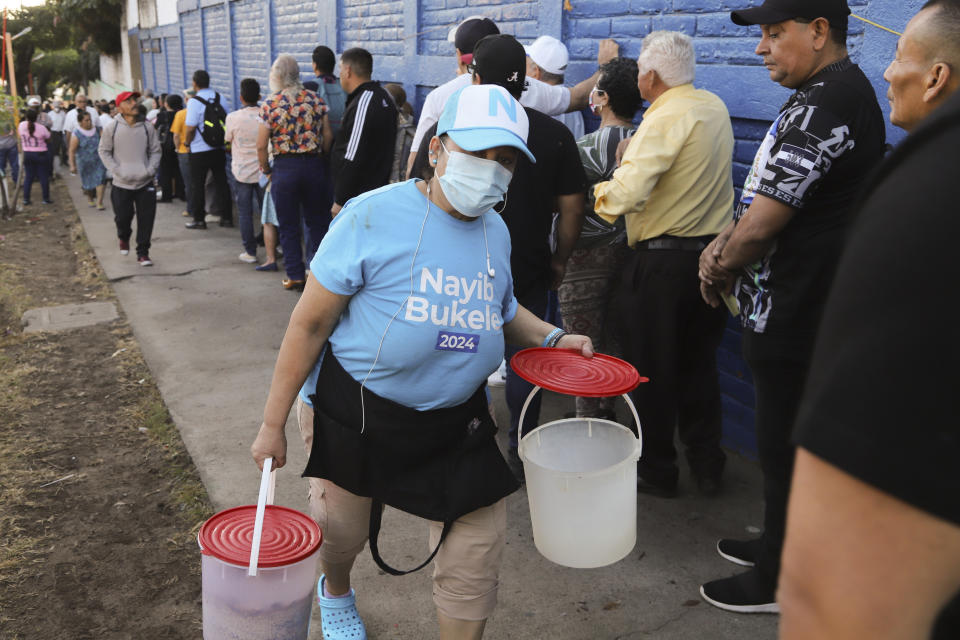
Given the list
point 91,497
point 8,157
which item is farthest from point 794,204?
point 8,157

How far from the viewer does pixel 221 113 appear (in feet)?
36.2

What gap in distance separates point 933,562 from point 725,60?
13.6 ft

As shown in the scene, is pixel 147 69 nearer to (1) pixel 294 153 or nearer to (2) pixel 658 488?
(1) pixel 294 153

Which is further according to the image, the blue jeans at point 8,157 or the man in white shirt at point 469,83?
the blue jeans at point 8,157

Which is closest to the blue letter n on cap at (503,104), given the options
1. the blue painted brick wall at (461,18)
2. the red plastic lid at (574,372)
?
the red plastic lid at (574,372)

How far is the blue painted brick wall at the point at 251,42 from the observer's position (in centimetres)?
1229

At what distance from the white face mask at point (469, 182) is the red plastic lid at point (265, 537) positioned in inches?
39.9

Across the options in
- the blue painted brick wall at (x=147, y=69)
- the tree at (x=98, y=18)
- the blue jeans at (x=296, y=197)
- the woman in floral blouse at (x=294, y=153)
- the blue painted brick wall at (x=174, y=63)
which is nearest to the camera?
the woman in floral blouse at (x=294, y=153)

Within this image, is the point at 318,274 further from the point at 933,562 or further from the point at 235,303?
the point at 235,303

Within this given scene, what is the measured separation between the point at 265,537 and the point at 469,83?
2922mm

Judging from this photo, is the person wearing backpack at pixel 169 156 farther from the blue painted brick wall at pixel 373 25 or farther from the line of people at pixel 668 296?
the line of people at pixel 668 296

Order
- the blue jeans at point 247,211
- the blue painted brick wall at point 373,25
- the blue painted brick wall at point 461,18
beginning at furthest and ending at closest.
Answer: the blue jeans at point 247,211, the blue painted brick wall at point 373,25, the blue painted brick wall at point 461,18

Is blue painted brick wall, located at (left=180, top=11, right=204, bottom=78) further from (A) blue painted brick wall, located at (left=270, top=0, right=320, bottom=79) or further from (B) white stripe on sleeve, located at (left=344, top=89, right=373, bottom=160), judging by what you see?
(B) white stripe on sleeve, located at (left=344, top=89, right=373, bottom=160)

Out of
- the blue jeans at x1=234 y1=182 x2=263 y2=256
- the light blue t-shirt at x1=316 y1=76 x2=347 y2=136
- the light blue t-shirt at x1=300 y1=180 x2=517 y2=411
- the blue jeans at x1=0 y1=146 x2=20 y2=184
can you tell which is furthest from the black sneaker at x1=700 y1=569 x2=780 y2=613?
the blue jeans at x1=0 y1=146 x2=20 y2=184
